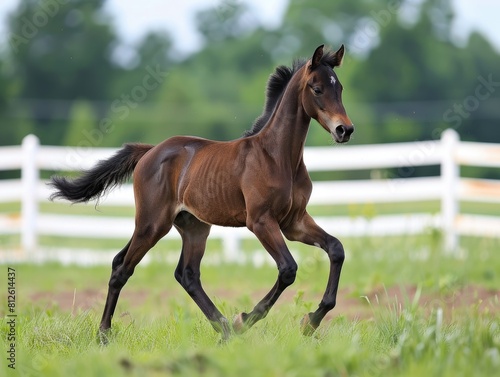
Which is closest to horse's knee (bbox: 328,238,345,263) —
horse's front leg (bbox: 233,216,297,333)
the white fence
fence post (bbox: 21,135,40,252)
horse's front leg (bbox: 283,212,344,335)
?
horse's front leg (bbox: 283,212,344,335)

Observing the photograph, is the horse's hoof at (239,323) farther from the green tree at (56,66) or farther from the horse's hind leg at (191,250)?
the green tree at (56,66)

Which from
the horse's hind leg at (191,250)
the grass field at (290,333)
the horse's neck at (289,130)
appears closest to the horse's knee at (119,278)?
the grass field at (290,333)

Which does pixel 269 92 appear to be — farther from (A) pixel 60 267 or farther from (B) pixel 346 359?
(A) pixel 60 267

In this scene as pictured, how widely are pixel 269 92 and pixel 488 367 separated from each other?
2598 millimetres

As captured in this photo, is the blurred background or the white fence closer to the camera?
the white fence

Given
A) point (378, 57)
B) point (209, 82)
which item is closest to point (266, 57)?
point (209, 82)

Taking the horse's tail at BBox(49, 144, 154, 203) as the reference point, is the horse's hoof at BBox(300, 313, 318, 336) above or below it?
below

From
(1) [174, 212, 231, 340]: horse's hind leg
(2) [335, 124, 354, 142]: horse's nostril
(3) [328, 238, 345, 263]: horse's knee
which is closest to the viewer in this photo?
(2) [335, 124, 354, 142]: horse's nostril

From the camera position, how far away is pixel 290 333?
5523 mm

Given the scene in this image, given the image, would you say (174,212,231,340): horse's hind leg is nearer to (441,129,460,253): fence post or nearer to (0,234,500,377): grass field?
(0,234,500,377): grass field

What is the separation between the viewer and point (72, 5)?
5300 cm

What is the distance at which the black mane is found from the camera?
20.1 ft

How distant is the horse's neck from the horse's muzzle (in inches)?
18.4

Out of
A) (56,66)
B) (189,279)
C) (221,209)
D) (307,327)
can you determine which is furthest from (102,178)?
(56,66)
